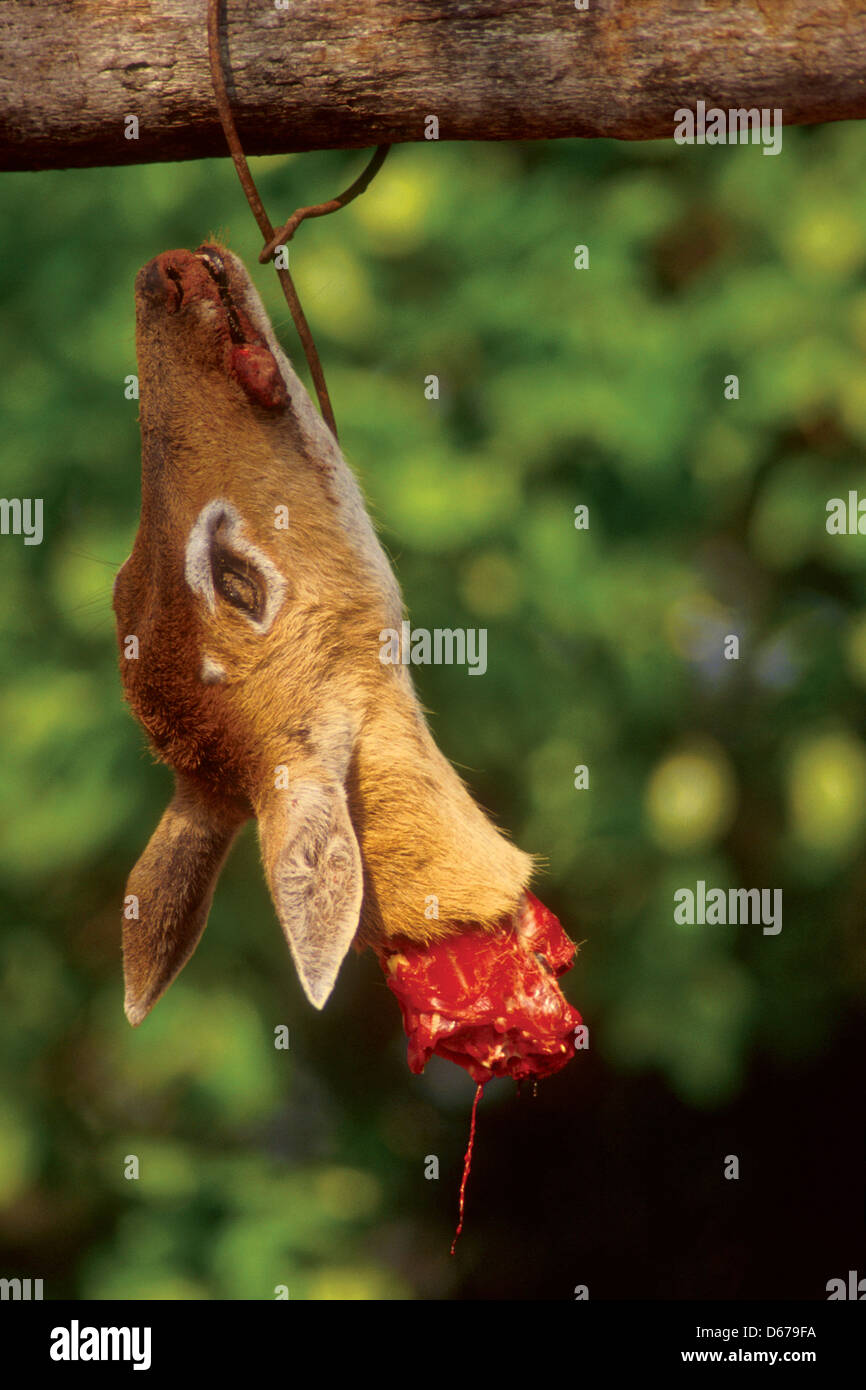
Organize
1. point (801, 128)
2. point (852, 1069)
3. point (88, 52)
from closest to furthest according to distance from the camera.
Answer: point (88, 52)
point (801, 128)
point (852, 1069)

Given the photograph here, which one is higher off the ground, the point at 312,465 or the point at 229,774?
the point at 312,465

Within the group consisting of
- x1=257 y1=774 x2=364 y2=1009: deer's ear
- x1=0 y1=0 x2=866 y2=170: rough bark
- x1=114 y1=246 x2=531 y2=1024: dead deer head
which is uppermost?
x1=0 y1=0 x2=866 y2=170: rough bark

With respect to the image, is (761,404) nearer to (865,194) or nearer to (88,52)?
(865,194)

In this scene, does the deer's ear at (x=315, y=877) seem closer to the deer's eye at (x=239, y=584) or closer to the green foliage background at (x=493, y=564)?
the deer's eye at (x=239, y=584)

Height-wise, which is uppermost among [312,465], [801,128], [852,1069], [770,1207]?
[801,128]

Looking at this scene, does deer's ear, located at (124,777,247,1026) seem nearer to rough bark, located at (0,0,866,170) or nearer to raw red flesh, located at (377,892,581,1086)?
raw red flesh, located at (377,892,581,1086)

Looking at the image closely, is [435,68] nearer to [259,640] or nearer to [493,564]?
[259,640]

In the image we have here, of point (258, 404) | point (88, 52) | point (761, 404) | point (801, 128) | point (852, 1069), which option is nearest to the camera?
point (258, 404)

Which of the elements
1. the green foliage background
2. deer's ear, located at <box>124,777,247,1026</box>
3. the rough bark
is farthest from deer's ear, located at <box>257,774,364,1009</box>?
the green foliage background

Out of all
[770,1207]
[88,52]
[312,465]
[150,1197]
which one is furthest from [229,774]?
[770,1207]
